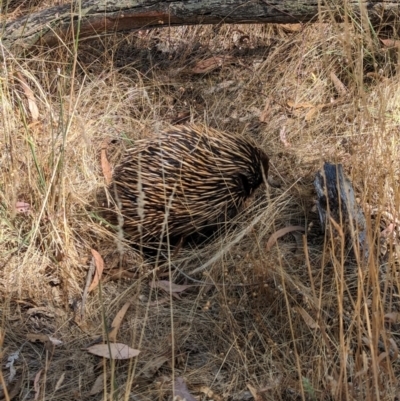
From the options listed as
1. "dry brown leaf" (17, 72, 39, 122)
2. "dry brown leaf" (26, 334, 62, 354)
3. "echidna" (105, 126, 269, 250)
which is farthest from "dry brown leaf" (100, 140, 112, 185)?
"dry brown leaf" (26, 334, 62, 354)

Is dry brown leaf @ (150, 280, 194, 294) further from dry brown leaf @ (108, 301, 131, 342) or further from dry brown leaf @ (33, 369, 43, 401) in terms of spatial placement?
dry brown leaf @ (33, 369, 43, 401)

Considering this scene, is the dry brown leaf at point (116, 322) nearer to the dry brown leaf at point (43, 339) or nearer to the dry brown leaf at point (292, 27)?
the dry brown leaf at point (43, 339)

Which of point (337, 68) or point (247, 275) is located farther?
point (337, 68)

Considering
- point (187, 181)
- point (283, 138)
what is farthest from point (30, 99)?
point (283, 138)

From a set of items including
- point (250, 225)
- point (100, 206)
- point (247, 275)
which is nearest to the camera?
point (247, 275)

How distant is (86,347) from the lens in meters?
2.23

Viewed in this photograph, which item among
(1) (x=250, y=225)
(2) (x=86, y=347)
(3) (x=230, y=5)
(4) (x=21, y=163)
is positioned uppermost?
(3) (x=230, y=5)

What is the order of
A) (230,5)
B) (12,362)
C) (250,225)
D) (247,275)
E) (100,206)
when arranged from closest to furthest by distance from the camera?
(12,362), (247,275), (250,225), (100,206), (230,5)

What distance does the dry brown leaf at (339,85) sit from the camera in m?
3.41

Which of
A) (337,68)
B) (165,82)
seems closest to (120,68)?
(165,82)

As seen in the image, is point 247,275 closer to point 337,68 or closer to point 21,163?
point 21,163

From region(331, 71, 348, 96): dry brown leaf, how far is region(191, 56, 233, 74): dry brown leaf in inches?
Answer: 24.7

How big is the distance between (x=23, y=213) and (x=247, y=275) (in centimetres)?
92

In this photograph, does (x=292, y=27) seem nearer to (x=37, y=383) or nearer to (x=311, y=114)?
(x=311, y=114)
